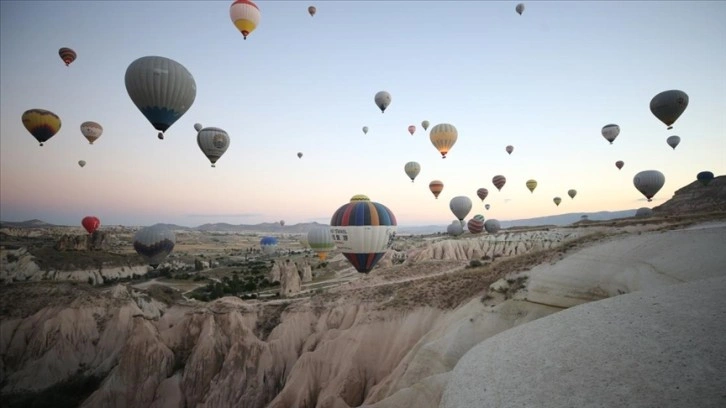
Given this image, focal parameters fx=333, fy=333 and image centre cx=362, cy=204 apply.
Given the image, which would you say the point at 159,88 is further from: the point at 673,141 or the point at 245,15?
the point at 673,141

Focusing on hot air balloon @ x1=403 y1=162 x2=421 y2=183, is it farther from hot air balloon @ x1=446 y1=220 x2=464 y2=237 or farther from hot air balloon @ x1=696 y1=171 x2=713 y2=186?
hot air balloon @ x1=696 y1=171 x2=713 y2=186

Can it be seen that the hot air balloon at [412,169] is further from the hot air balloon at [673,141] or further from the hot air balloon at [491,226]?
the hot air balloon at [673,141]

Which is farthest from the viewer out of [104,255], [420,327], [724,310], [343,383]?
[104,255]

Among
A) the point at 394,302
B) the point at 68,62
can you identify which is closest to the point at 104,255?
the point at 68,62

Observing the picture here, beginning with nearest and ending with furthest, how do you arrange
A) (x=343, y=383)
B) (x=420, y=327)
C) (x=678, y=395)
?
(x=678, y=395), (x=343, y=383), (x=420, y=327)

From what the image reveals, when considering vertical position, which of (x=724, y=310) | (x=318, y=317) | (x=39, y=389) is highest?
(x=724, y=310)

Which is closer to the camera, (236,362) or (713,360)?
(713,360)

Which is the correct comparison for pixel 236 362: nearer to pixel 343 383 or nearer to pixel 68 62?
pixel 343 383

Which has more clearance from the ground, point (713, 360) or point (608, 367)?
point (713, 360)
